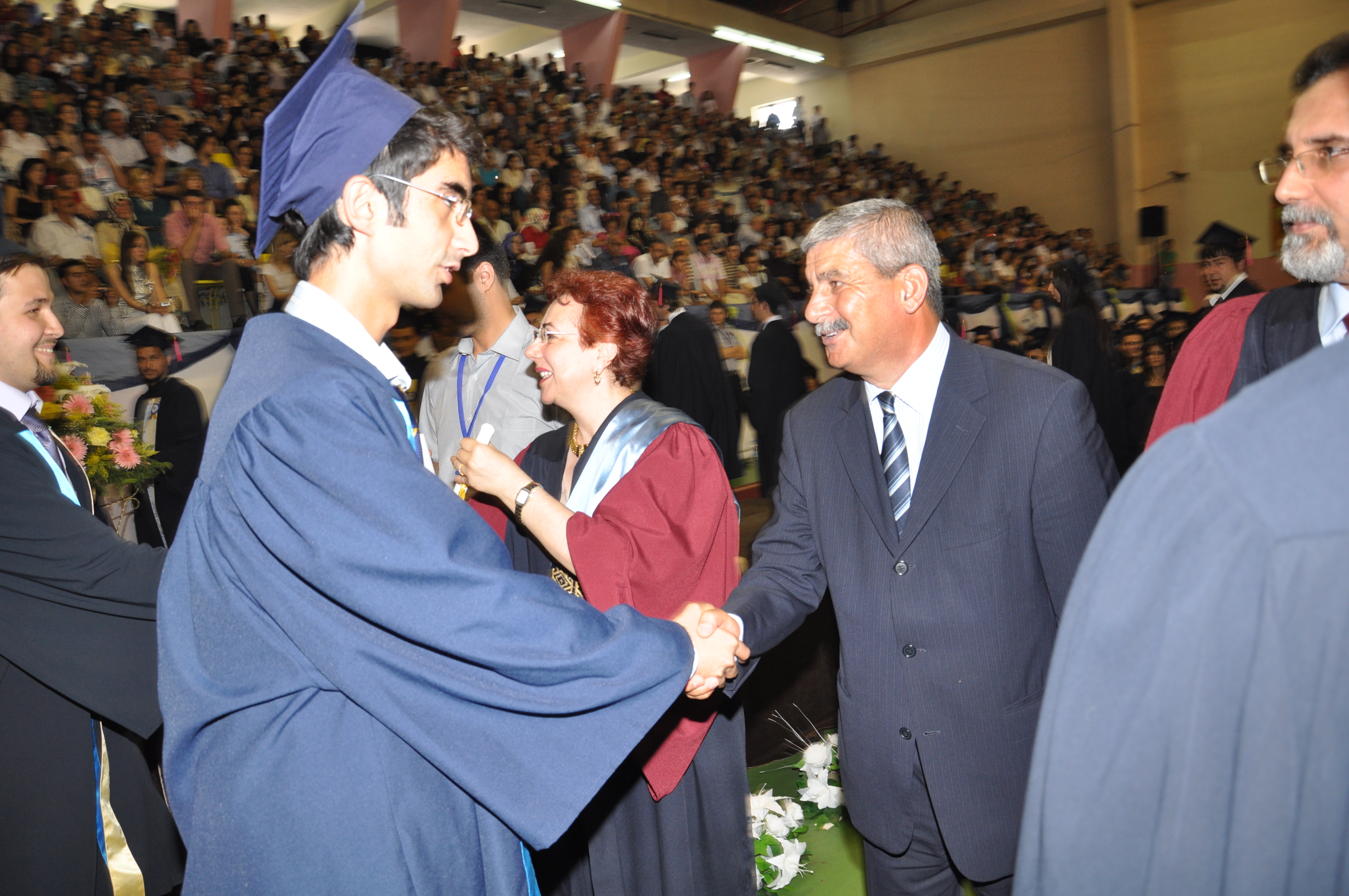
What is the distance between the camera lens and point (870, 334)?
211cm

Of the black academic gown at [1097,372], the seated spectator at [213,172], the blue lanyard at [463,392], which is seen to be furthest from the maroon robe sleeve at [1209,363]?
the seated spectator at [213,172]

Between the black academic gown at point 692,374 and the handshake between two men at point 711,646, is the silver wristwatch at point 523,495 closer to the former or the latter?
the handshake between two men at point 711,646

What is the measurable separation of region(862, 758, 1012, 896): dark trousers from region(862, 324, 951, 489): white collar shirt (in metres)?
0.74

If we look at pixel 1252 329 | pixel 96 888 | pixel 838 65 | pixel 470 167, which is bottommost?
pixel 96 888

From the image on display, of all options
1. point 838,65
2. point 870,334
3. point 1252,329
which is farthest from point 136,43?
point 838,65

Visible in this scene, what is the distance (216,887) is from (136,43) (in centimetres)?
1309

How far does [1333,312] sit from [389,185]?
64.9 inches

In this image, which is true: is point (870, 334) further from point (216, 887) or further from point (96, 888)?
point (96, 888)

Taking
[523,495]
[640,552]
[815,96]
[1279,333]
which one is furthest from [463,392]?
[815,96]

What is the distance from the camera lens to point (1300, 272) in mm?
1519

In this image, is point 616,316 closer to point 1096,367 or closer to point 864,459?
point 864,459

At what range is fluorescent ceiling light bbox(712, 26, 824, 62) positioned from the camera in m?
21.5

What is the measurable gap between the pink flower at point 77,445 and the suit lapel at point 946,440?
338 centimetres

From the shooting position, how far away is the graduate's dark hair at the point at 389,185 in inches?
61.8
